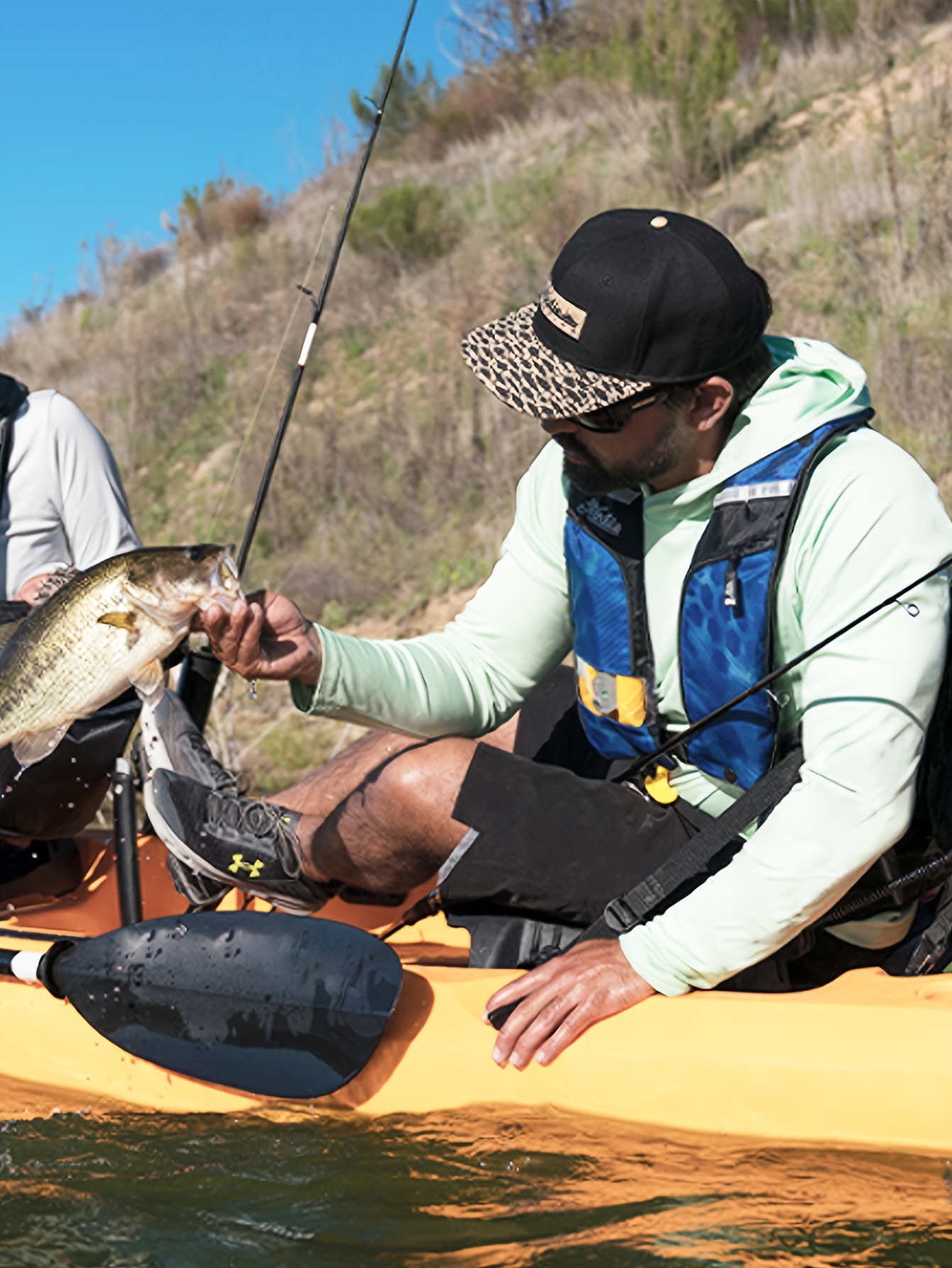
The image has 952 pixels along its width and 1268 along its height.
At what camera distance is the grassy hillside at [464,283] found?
30.2ft

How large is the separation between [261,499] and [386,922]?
1298 millimetres

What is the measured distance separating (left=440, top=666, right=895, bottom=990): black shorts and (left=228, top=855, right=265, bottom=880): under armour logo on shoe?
51cm

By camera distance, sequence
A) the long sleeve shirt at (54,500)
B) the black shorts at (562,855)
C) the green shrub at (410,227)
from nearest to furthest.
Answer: the black shorts at (562,855) < the long sleeve shirt at (54,500) < the green shrub at (410,227)

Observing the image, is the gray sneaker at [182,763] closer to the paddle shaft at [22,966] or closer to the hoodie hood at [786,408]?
the paddle shaft at [22,966]

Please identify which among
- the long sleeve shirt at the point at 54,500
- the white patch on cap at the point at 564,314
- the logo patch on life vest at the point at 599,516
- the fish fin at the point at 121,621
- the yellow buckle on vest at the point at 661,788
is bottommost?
the yellow buckle on vest at the point at 661,788

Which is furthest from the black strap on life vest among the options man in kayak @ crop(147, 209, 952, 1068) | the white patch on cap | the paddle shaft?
the paddle shaft

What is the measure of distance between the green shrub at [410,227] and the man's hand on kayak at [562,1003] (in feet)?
40.0

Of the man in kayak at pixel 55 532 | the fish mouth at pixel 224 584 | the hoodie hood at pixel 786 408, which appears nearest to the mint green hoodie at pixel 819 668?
the hoodie hood at pixel 786 408

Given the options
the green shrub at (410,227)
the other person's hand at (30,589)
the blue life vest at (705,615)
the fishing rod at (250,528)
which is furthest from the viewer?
the green shrub at (410,227)

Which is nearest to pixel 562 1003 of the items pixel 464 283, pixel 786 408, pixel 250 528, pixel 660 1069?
pixel 660 1069

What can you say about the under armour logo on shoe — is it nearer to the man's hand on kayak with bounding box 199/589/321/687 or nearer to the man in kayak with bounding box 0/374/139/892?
the man's hand on kayak with bounding box 199/589/321/687

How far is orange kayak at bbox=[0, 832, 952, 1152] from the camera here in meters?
2.48

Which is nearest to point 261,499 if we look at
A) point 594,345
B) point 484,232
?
point 594,345

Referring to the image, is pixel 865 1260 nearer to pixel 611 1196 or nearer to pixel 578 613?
pixel 611 1196
